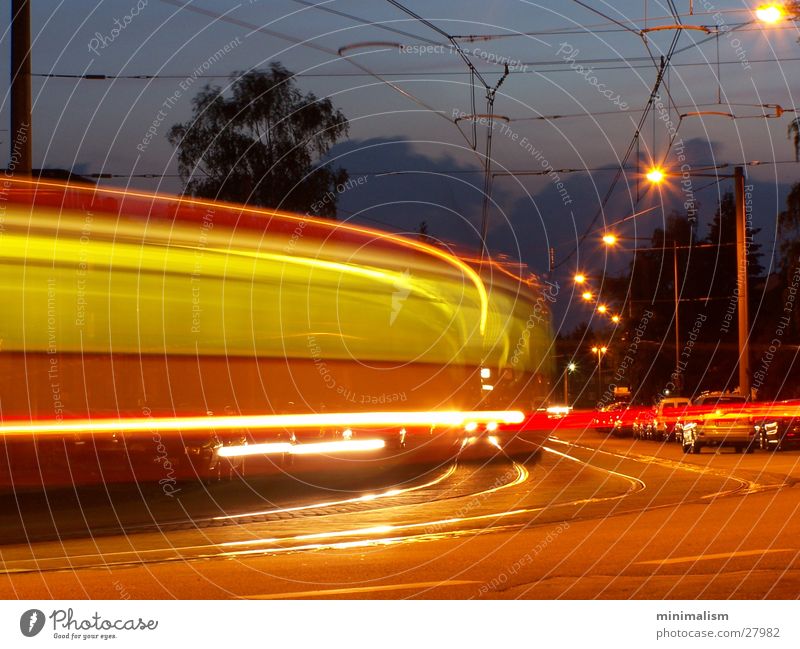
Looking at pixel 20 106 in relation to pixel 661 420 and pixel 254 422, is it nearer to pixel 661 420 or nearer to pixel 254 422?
pixel 254 422

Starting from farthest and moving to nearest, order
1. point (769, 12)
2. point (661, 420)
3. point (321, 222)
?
point (661, 420) < point (769, 12) < point (321, 222)

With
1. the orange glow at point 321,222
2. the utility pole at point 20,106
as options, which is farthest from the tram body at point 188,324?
the utility pole at point 20,106

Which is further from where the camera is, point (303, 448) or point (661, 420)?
point (661, 420)

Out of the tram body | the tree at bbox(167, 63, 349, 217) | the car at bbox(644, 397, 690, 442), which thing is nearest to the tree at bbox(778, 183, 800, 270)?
the car at bbox(644, 397, 690, 442)

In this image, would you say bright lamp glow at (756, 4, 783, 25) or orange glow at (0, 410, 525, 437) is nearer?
orange glow at (0, 410, 525, 437)

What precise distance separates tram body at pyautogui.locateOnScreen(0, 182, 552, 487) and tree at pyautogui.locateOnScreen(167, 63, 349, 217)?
18.8 m

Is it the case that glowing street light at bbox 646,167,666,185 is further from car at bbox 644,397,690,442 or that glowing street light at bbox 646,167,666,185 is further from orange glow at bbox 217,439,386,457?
orange glow at bbox 217,439,386,457

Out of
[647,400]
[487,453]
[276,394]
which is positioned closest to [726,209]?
[647,400]

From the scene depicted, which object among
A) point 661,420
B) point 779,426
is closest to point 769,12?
point 779,426

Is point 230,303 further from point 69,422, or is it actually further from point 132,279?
point 69,422

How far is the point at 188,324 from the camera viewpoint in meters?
14.8

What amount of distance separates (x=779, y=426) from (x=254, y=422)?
2117cm

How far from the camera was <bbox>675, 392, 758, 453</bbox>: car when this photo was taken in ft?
107

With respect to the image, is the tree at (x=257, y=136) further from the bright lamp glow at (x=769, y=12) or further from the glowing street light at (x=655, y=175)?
the bright lamp glow at (x=769, y=12)
